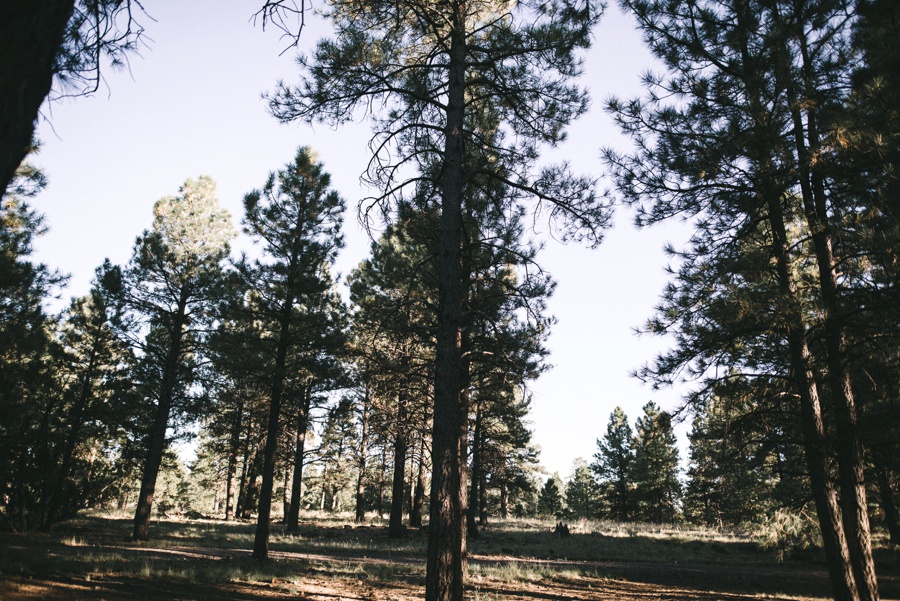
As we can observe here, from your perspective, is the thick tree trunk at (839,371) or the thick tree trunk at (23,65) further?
the thick tree trunk at (839,371)

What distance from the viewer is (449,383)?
19.8ft

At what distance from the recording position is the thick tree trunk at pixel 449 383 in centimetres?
546

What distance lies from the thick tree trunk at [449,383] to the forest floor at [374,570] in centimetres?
306

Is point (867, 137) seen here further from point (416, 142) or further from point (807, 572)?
point (807, 572)

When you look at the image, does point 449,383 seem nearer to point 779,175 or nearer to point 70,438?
point 779,175

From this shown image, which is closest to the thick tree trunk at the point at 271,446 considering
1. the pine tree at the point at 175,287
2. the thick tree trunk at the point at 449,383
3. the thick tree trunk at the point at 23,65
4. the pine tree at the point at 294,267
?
the pine tree at the point at 294,267

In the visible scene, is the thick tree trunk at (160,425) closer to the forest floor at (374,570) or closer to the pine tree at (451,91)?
the forest floor at (374,570)

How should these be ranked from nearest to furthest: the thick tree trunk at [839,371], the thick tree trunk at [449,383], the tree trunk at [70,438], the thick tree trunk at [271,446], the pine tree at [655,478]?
the thick tree trunk at [449,383]
the thick tree trunk at [839,371]
the thick tree trunk at [271,446]
the tree trunk at [70,438]
the pine tree at [655,478]

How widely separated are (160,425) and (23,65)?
18.3 meters

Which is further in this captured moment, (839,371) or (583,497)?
(583,497)

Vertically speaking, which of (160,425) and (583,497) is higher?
(160,425)

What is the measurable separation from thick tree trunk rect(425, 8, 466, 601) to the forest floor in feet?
10.0

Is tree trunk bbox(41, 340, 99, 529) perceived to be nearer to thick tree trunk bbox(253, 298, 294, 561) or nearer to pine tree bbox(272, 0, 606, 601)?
thick tree trunk bbox(253, 298, 294, 561)

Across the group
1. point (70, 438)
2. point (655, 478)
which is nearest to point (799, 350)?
point (70, 438)
